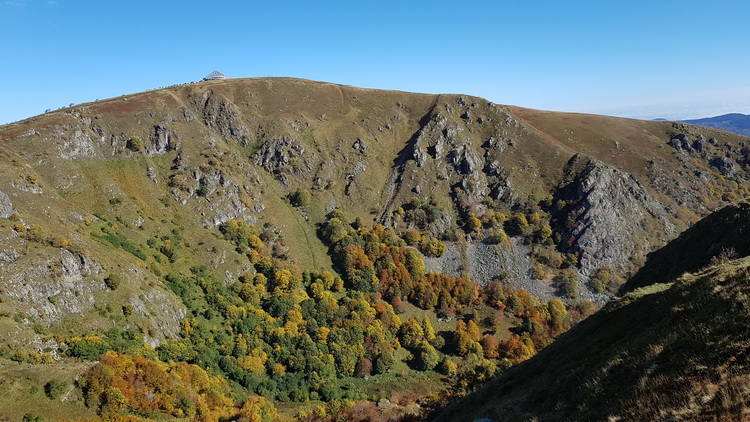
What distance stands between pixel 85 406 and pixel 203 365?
32.6 m

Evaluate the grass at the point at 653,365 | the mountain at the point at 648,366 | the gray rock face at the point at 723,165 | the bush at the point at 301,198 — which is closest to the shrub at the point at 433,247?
the bush at the point at 301,198

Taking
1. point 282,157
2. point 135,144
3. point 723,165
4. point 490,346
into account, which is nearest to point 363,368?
point 490,346

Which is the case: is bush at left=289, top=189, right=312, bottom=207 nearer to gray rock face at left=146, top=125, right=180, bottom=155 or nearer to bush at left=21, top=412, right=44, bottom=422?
gray rock face at left=146, top=125, right=180, bottom=155

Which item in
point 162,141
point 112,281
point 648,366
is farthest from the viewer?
point 162,141

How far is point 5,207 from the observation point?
7175 cm

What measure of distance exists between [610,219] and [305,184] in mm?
111502

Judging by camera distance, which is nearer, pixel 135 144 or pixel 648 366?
pixel 648 366

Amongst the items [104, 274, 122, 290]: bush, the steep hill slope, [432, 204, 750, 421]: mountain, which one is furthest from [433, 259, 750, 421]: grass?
[104, 274, 122, 290]: bush

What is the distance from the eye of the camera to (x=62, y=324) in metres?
62.6

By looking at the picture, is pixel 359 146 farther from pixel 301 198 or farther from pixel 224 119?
pixel 224 119

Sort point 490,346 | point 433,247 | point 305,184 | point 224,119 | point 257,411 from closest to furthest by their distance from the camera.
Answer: point 257,411 → point 490,346 → point 433,247 → point 305,184 → point 224,119

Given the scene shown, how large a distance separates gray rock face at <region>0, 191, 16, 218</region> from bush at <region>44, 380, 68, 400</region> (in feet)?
153

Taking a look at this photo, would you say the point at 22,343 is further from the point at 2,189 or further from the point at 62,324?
the point at 2,189

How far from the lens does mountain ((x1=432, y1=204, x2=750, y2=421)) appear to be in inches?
523
